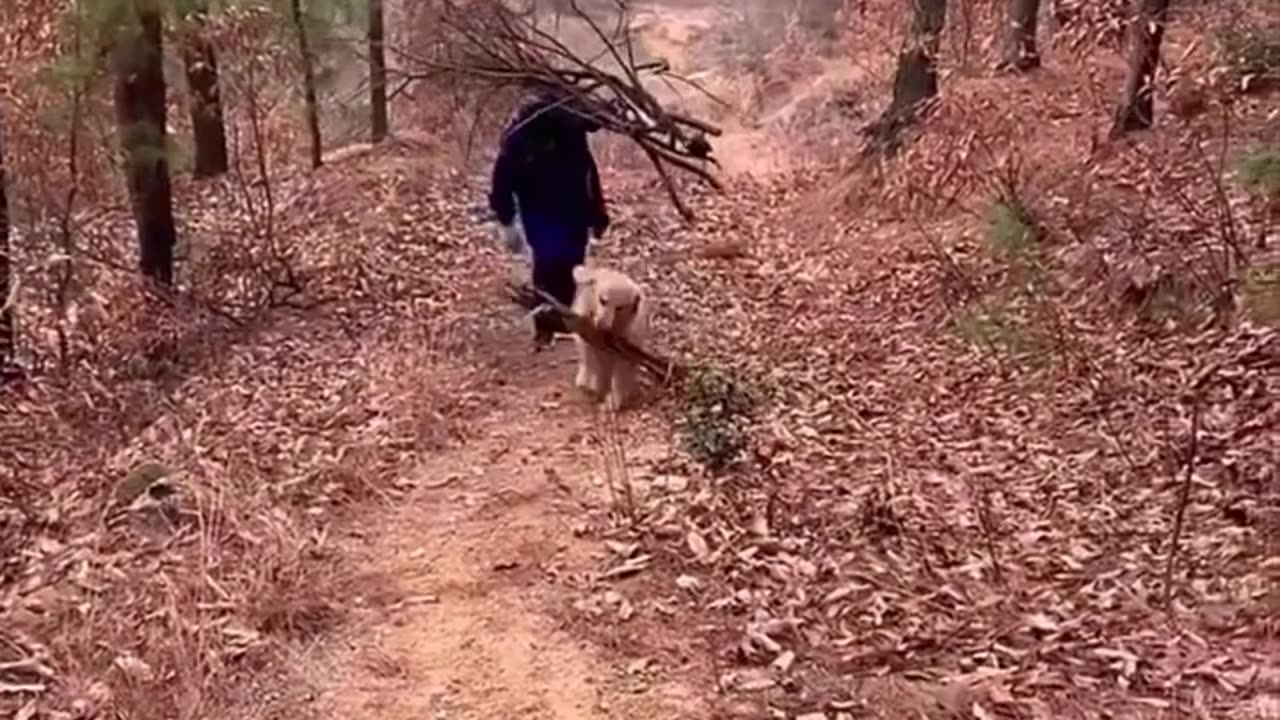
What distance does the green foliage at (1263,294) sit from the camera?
20.8 feet

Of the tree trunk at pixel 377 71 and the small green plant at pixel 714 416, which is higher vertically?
the tree trunk at pixel 377 71

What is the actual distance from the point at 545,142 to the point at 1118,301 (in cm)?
324

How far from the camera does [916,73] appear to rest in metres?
12.9

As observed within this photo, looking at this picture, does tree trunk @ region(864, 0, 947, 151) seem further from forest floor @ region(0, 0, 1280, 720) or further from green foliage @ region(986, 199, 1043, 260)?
green foliage @ region(986, 199, 1043, 260)

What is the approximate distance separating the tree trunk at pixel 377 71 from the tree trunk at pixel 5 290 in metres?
3.85

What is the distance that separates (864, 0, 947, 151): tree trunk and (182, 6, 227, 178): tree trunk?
19.3 feet

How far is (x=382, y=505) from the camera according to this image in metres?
5.89

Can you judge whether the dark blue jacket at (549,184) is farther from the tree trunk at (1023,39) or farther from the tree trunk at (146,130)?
the tree trunk at (1023,39)

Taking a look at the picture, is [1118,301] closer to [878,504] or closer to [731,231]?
[878,504]

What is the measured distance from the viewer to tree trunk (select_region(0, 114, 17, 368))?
328 inches

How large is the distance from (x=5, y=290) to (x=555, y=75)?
3.74 m

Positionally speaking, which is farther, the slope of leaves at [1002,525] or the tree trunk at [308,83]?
the tree trunk at [308,83]

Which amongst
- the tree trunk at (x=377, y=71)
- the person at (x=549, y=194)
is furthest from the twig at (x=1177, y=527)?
the tree trunk at (x=377, y=71)

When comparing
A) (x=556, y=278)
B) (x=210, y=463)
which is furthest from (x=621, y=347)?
(x=210, y=463)
